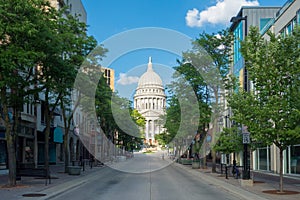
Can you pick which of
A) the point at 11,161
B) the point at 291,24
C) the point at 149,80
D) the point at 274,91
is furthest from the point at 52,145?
the point at 149,80

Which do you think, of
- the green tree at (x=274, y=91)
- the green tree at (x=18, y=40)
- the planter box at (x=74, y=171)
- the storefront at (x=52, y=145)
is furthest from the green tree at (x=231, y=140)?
the storefront at (x=52, y=145)

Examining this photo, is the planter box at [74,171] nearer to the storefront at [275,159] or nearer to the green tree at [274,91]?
the storefront at [275,159]

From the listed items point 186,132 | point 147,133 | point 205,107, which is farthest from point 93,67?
point 147,133

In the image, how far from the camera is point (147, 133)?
515 ft

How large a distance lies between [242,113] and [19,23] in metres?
11.8

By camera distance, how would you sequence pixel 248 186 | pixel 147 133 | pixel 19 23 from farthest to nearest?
pixel 147 133
pixel 248 186
pixel 19 23

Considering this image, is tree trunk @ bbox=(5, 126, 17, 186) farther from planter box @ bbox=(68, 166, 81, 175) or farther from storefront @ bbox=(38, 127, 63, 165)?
storefront @ bbox=(38, 127, 63, 165)

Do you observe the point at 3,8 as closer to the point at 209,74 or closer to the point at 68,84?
the point at 68,84

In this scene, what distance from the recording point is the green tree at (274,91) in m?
20.2

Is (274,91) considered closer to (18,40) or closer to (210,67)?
(18,40)

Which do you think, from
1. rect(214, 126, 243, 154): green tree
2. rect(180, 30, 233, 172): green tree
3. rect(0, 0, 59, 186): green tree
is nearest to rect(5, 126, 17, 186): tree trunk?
rect(0, 0, 59, 186): green tree

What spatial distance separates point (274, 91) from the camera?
20.8m

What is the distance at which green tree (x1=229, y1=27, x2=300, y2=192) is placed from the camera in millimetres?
20234

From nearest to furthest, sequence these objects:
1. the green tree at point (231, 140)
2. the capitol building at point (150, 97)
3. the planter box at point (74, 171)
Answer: the green tree at point (231, 140), the planter box at point (74, 171), the capitol building at point (150, 97)
